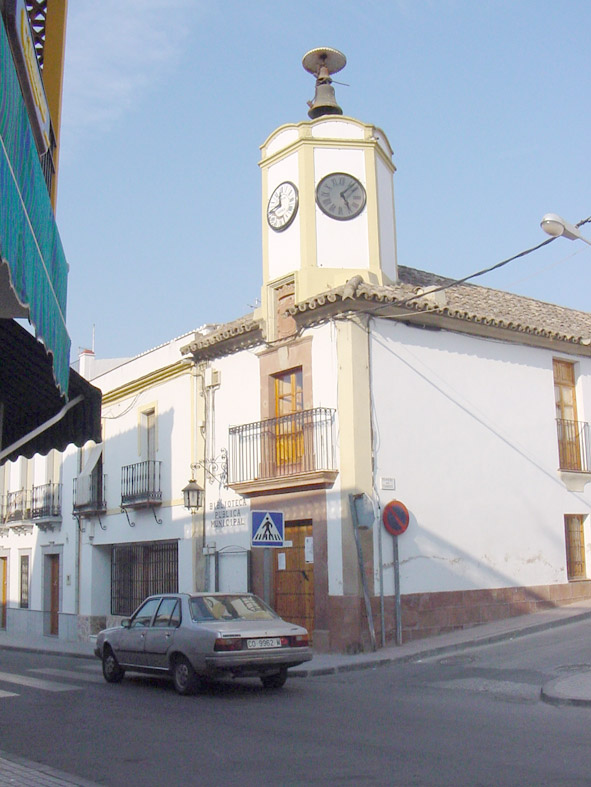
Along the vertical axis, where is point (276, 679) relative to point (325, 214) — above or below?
below

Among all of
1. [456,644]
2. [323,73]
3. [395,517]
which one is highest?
[323,73]

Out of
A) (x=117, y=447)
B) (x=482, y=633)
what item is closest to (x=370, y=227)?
(x=482, y=633)

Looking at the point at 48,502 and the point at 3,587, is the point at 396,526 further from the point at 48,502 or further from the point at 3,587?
the point at 3,587

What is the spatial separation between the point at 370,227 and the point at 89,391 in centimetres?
1030

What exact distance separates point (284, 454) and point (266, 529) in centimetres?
368

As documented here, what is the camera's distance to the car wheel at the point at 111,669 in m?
14.1

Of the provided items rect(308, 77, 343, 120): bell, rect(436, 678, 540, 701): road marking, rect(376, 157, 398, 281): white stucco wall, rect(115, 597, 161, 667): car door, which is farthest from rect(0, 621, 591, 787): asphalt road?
rect(308, 77, 343, 120): bell

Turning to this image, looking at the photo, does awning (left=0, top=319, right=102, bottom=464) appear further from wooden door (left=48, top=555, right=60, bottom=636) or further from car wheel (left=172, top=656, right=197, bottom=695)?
wooden door (left=48, top=555, right=60, bottom=636)

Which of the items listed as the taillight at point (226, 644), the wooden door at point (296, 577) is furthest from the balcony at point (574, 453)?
the taillight at point (226, 644)

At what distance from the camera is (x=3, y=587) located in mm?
30688

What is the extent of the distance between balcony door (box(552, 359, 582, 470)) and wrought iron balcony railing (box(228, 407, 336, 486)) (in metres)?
6.11

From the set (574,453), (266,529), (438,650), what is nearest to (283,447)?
(266,529)

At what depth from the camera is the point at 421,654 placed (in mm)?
15195

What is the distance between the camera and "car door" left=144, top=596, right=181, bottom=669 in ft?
41.9
